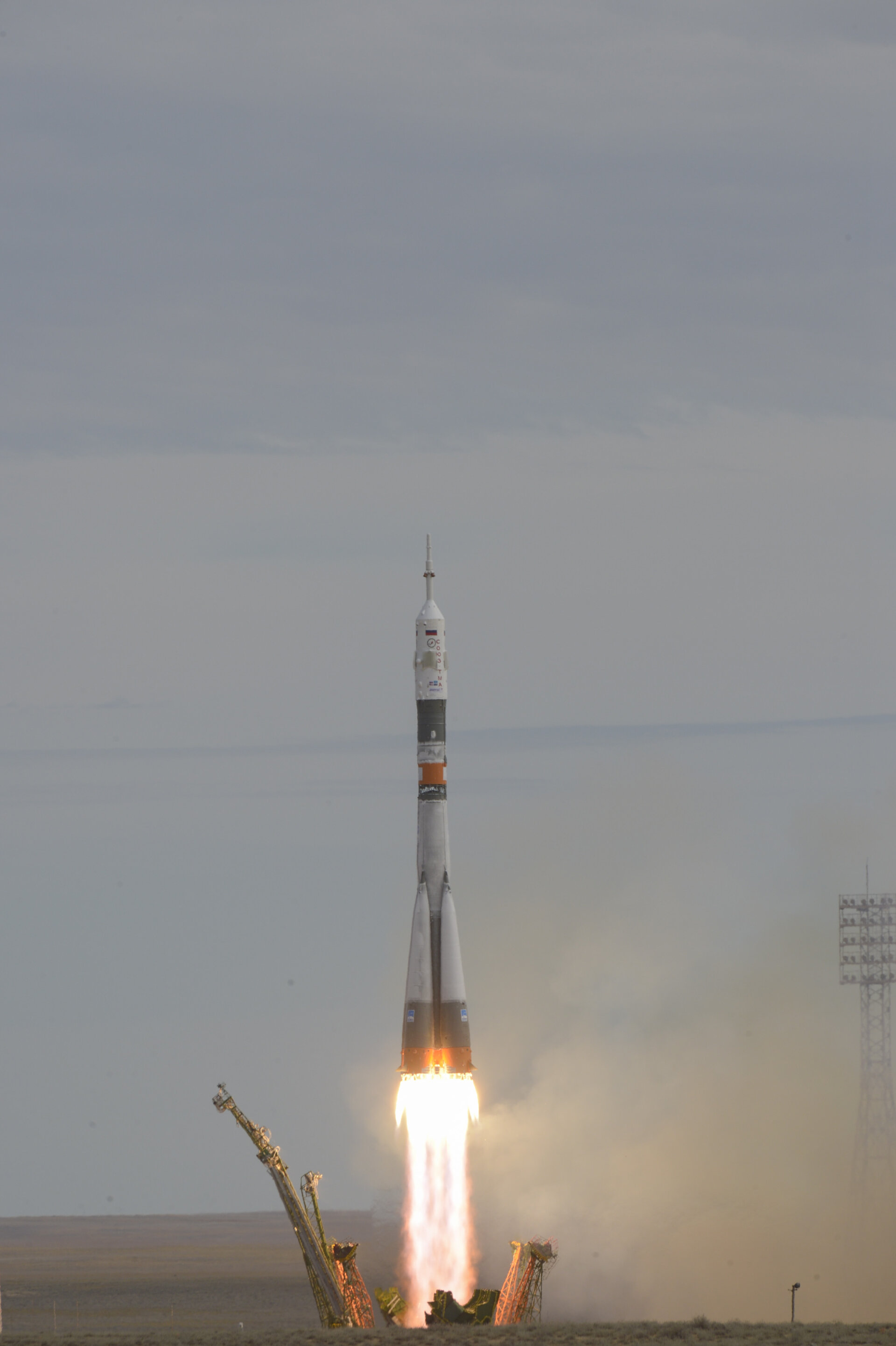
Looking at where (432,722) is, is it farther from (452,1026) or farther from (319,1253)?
(319,1253)

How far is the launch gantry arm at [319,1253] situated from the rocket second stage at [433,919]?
27.5 feet

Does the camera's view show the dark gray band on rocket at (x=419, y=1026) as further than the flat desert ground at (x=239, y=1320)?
Yes

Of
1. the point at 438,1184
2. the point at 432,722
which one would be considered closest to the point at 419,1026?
the point at 438,1184

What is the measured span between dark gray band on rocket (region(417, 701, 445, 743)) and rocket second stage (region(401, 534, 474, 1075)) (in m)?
0.02

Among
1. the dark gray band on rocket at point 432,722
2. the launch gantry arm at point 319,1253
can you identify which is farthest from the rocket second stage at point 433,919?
the launch gantry arm at point 319,1253

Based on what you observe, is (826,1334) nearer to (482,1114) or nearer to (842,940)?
(482,1114)

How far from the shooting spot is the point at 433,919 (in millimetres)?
90625

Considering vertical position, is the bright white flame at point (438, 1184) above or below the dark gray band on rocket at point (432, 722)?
below

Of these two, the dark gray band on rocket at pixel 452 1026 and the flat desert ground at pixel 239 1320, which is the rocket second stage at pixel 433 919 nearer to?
the dark gray band on rocket at pixel 452 1026

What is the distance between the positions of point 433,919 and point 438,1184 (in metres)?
10.9

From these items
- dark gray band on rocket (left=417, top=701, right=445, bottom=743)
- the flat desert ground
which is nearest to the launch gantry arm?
the flat desert ground

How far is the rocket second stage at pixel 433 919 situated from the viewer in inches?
3533

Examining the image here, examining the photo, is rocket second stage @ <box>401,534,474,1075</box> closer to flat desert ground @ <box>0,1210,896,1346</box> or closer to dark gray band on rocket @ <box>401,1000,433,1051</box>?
dark gray band on rocket @ <box>401,1000,433,1051</box>

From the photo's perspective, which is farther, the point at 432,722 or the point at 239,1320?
the point at 239,1320
